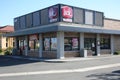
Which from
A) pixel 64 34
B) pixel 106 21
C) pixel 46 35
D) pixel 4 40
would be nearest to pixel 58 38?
pixel 64 34

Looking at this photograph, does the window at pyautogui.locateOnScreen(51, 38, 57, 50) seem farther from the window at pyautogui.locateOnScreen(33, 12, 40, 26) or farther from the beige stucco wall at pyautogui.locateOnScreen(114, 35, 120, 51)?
the beige stucco wall at pyautogui.locateOnScreen(114, 35, 120, 51)

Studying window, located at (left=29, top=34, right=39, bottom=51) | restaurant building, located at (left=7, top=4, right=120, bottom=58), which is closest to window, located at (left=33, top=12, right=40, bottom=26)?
restaurant building, located at (left=7, top=4, right=120, bottom=58)

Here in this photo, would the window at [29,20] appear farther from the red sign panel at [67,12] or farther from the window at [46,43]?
the red sign panel at [67,12]

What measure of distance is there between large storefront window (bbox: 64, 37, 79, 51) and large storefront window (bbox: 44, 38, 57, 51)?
139cm

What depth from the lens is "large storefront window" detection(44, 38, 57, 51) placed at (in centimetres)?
2721

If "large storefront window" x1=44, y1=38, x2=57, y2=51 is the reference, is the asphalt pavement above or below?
below

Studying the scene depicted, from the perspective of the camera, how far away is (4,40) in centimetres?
5066

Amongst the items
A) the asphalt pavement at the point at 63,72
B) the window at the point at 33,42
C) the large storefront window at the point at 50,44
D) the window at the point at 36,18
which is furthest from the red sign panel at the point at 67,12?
the asphalt pavement at the point at 63,72

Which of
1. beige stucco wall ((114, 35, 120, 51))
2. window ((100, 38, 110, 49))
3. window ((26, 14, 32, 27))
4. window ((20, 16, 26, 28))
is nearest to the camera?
window ((100, 38, 110, 49))

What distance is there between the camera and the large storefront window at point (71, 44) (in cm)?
2724

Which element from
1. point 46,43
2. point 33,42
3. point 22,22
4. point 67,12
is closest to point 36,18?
point 33,42

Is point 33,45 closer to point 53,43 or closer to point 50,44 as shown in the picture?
point 50,44

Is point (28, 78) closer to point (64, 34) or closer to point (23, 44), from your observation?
point (64, 34)

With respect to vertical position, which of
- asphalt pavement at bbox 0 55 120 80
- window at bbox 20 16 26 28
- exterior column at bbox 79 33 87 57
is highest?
window at bbox 20 16 26 28
